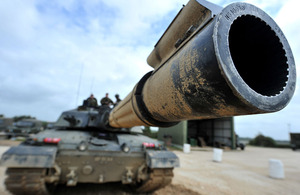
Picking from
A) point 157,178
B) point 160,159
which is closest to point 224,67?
point 160,159

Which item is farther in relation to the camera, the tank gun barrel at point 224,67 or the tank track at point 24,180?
the tank track at point 24,180

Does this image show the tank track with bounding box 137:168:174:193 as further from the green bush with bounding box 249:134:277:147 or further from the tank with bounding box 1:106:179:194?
the green bush with bounding box 249:134:277:147

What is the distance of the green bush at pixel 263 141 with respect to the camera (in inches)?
1055

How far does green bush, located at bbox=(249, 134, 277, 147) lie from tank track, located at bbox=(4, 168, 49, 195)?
31416mm

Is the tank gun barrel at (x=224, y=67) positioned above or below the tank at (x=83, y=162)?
above

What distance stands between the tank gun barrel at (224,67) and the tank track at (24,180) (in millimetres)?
3113

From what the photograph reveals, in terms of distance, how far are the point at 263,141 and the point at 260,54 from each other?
107ft

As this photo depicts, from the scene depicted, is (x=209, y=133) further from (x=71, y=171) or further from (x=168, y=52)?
(x=168, y=52)

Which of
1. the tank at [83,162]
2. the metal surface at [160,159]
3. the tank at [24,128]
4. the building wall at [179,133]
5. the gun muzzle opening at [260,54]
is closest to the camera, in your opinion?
the gun muzzle opening at [260,54]

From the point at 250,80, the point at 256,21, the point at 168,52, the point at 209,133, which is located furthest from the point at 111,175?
the point at 209,133

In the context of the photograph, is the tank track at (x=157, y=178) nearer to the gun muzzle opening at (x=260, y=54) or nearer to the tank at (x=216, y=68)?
the tank at (x=216, y=68)

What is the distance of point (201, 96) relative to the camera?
79 centimetres

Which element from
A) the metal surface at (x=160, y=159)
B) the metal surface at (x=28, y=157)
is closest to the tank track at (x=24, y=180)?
the metal surface at (x=28, y=157)

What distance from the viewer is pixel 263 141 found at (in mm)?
27688
